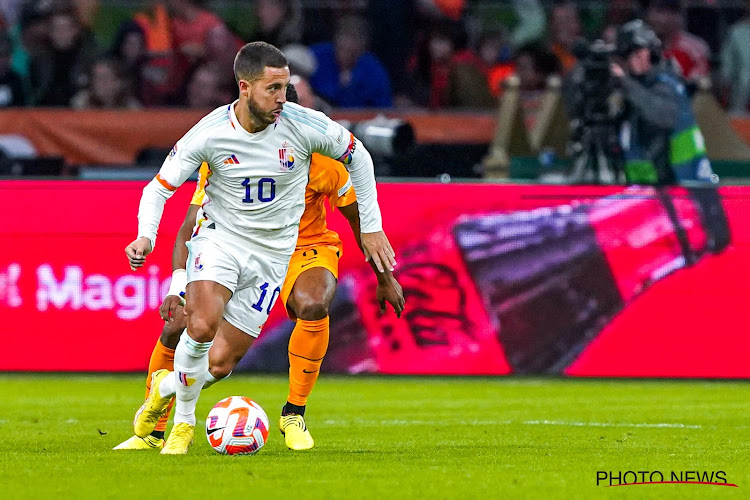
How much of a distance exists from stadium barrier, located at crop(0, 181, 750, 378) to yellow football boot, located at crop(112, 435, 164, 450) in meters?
4.23

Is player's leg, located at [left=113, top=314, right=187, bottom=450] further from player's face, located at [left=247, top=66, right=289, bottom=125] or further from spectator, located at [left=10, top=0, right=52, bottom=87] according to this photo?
spectator, located at [left=10, top=0, right=52, bottom=87]

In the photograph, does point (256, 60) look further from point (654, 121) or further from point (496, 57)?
point (496, 57)

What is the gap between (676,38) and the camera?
15680 mm

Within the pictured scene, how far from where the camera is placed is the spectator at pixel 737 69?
15.7 meters

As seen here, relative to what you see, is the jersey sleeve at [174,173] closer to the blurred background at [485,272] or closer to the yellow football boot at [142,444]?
the yellow football boot at [142,444]

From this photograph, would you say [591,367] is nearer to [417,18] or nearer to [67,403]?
[67,403]

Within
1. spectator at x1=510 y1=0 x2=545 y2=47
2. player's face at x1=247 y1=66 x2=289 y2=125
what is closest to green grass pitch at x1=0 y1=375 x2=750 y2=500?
player's face at x1=247 y1=66 x2=289 y2=125

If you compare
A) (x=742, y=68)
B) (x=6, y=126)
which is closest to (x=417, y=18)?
(x=742, y=68)

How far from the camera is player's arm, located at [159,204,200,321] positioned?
24.5ft

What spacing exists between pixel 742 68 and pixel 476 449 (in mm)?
9220

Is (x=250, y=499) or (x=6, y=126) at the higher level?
(x=250, y=499)

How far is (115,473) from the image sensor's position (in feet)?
21.5

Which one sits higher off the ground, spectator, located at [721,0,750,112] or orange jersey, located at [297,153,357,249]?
orange jersey, located at [297,153,357,249]

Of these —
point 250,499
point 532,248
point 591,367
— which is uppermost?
point 250,499
